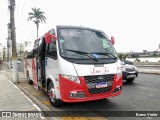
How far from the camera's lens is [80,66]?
19.6ft

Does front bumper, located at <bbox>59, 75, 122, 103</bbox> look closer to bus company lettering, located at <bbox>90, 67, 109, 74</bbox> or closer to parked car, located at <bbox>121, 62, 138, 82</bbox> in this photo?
bus company lettering, located at <bbox>90, 67, 109, 74</bbox>

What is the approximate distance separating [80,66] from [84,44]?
970mm

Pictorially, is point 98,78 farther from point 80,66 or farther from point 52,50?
point 52,50

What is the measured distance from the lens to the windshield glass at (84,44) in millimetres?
6293

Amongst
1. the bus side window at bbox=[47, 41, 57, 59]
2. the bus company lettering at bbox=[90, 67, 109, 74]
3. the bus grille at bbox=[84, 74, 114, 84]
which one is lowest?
the bus grille at bbox=[84, 74, 114, 84]

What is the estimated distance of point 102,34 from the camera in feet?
24.2

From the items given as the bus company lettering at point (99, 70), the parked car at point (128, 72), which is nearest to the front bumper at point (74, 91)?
the bus company lettering at point (99, 70)

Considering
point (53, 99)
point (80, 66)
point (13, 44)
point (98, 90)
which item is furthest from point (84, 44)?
point (13, 44)

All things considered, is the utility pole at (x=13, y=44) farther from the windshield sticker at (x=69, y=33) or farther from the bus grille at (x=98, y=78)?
the bus grille at (x=98, y=78)

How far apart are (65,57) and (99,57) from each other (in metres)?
1.07

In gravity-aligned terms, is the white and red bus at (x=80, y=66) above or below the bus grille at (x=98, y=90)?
above

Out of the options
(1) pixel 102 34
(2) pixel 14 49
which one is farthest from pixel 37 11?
(1) pixel 102 34

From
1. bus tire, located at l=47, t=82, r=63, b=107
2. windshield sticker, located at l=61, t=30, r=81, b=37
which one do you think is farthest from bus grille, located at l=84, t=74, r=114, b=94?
windshield sticker, located at l=61, t=30, r=81, b=37

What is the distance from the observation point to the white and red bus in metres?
5.92
